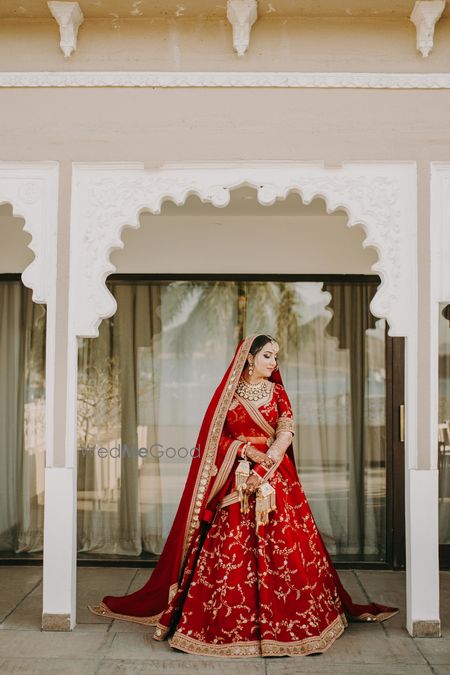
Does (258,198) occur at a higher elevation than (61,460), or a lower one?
higher

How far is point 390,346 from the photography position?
223 inches

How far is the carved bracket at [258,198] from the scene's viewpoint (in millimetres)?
4148

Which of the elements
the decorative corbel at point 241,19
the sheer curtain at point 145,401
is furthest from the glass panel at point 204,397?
the decorative corbel at point 241,19

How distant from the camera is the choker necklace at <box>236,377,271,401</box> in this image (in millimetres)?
4211

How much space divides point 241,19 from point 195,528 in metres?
2.73

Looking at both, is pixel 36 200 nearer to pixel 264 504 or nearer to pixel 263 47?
pixel 263 47

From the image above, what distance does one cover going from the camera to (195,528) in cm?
410

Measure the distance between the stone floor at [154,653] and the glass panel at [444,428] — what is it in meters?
1.07

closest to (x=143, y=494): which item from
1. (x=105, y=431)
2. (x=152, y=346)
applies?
(x=105, y=431)

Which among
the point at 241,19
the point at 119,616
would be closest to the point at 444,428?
the point at 119,616

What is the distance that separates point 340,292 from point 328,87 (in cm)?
185

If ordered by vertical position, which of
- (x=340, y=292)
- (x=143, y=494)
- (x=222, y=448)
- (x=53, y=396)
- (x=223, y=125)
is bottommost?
(x=143, y=494)

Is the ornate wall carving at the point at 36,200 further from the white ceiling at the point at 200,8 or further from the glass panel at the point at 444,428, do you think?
the glass panel at the point at 444,428

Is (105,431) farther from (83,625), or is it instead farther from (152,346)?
(83,625)
